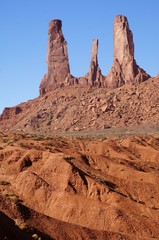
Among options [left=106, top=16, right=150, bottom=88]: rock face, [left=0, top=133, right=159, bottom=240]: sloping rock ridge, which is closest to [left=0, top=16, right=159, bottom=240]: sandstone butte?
[left=0, top=133, right=159, bottom=240]: sloping rock ridge

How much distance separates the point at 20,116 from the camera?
116812 mm

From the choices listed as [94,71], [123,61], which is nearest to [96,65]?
[94,71]

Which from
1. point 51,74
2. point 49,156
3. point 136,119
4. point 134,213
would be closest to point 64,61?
point 51,74

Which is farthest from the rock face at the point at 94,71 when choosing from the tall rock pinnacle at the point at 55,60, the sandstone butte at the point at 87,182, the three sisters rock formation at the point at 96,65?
the sandstone butte at the point at 87,182

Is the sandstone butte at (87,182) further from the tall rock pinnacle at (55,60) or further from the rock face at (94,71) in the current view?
the tall rock pinnacle at (55,60)

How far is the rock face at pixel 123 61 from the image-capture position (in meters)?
105

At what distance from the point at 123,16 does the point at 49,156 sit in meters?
86.9

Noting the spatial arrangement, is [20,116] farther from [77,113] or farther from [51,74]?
[77,113]

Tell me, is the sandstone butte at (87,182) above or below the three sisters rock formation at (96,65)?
below

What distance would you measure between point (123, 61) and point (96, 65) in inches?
326

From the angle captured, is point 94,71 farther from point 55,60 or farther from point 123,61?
point 55,60

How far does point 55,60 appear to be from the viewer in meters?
120

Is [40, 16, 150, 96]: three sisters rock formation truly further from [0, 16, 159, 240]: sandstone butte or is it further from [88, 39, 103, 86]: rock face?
[0, 16, 159, 240]: sandstone butte

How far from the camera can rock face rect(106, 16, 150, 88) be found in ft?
345
